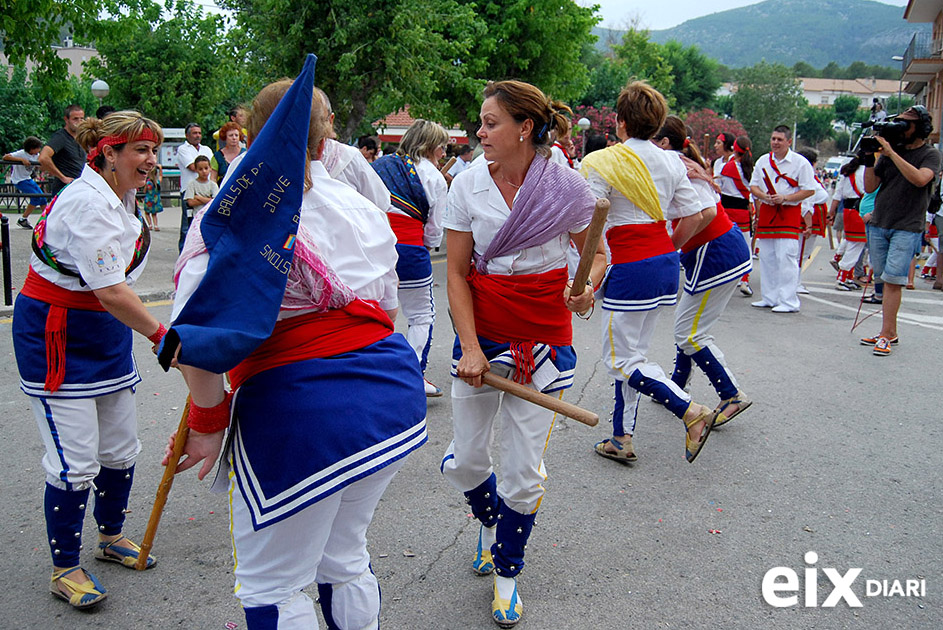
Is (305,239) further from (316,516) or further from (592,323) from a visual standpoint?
(592,323)

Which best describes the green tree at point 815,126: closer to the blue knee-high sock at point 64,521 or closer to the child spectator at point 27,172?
the child spectator at point 27,172

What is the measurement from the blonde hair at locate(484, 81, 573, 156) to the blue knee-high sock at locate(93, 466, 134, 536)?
2148 millimetres

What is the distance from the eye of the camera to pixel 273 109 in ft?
6.58

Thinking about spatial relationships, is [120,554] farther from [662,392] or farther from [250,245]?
[662,392]

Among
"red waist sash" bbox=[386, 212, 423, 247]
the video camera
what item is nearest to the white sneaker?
"red waist sash" bbox=[386, 212, 423, 247]

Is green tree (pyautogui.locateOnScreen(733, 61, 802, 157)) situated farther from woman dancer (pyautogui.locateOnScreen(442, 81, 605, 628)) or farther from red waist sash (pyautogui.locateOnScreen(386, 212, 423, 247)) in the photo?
woman dancer (pyautogui.locateOnScreen(442, 81, 605, 628))

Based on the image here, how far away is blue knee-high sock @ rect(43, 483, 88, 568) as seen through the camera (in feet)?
9.89

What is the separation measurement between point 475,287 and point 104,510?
1.84m

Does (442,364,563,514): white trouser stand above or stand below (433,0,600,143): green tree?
below

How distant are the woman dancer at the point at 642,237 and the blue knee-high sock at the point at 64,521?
2736mm

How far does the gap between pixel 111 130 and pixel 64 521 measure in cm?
152

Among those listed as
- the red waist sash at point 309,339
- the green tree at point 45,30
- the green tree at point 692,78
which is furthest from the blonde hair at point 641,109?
the green tree at point 692,78

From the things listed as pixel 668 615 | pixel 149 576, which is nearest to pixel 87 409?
pixel 149 576

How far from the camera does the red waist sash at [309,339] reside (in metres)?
1.95
